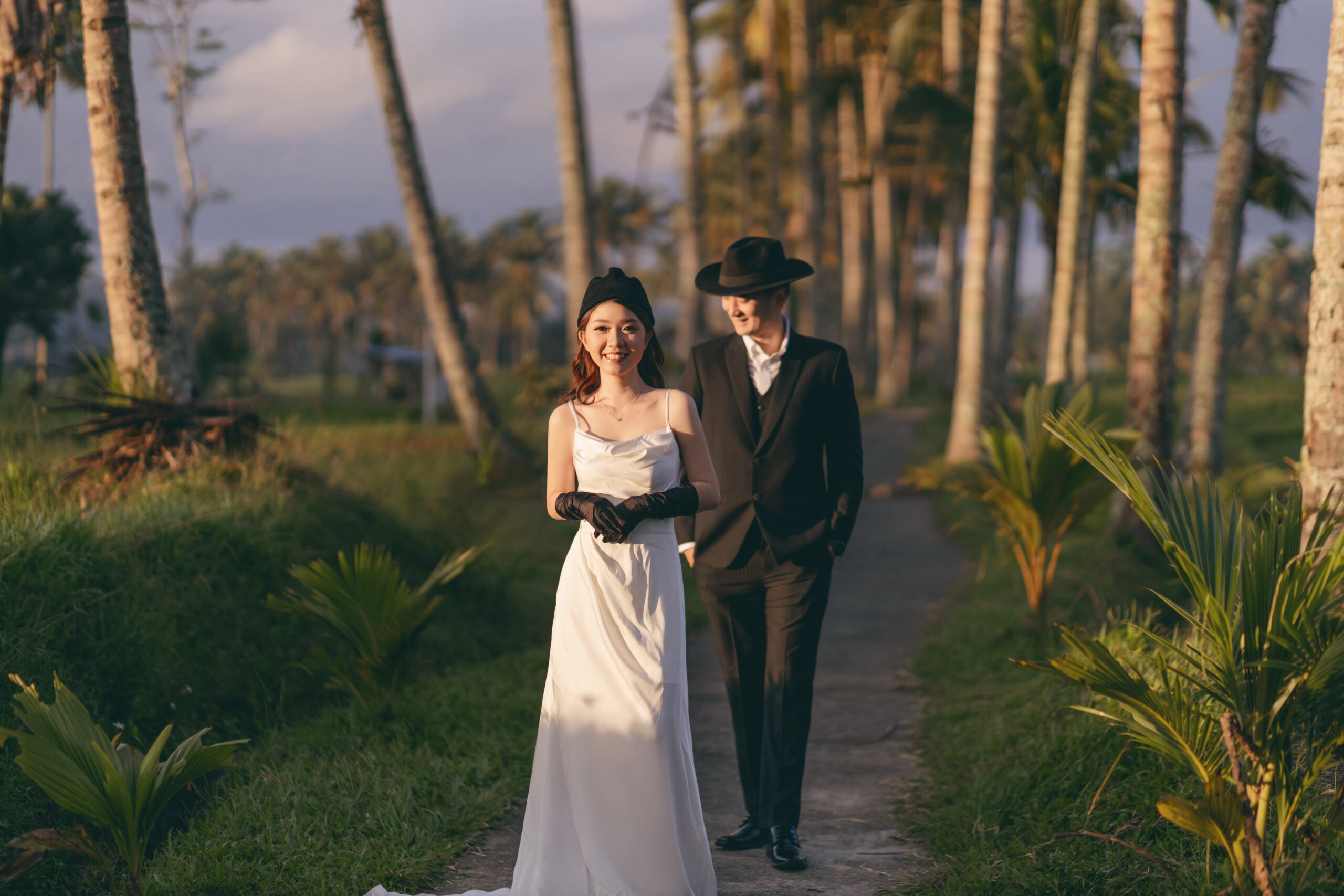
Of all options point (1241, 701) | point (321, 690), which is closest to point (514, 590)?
point (321, 690)

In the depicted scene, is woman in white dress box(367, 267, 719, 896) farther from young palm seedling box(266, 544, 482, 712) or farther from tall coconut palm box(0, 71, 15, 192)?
tall coconut palm box(0, 71, 15, 192)

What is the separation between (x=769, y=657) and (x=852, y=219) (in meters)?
26.1

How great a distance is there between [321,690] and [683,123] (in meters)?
15.7

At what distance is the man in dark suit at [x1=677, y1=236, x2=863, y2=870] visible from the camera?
4.02m

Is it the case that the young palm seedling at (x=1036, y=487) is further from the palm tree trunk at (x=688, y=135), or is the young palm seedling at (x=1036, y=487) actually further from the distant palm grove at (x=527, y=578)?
the palm tree trunk at (x=688, y=135)

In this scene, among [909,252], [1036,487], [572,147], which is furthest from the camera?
[909,252]

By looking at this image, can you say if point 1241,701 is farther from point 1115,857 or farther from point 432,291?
point 432,291

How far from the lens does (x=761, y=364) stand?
4.24 m

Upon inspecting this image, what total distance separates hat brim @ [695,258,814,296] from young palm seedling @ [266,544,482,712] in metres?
2.28

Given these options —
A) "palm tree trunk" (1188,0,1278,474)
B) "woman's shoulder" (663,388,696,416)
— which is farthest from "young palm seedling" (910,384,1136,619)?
"palm tree trunk" (1188,0,1278,474)

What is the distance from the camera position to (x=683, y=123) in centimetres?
1959

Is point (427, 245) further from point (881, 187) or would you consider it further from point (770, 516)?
point (881, 187)

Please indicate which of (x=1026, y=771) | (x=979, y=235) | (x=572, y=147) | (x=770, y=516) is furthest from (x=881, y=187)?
(x=770, y=516)

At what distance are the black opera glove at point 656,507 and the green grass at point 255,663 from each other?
1.61 metres
